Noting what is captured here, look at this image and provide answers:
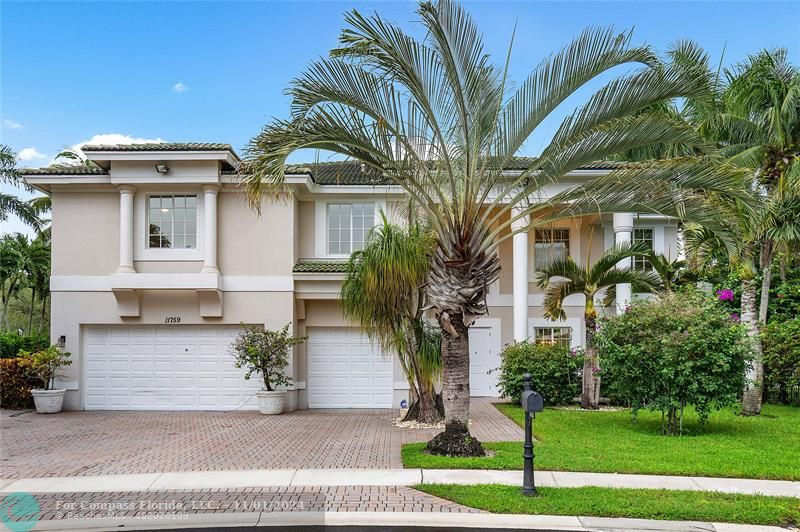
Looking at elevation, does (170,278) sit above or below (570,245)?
below

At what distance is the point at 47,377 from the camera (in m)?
16.3

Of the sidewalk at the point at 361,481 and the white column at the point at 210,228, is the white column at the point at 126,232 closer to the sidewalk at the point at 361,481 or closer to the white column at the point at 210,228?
the white column at the point at 210,228

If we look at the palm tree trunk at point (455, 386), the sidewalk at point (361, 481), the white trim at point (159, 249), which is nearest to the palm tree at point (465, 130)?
the palm tree trunk at point (455, 386)

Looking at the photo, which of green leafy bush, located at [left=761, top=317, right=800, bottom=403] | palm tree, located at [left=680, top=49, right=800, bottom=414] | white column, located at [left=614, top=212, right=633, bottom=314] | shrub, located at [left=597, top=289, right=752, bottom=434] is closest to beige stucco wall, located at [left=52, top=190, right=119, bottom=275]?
shrub, located at [left=597, top=289, right=752, bottom=434]

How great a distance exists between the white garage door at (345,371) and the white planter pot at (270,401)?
184 cm

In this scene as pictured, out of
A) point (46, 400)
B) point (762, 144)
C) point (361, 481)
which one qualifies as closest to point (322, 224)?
point (46, 400)

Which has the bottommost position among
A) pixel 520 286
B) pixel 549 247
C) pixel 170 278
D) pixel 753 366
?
pixel 753 366

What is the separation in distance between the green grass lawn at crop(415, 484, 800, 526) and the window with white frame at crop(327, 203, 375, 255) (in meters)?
11.1

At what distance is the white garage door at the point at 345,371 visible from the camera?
703 inches

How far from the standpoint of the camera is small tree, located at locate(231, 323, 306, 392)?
15.9 m

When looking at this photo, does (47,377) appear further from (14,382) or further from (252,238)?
(252,238)

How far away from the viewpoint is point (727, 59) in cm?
Answer: 1636

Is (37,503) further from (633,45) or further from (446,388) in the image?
(633,45)

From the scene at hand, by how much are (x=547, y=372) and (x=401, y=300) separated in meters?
5.10
